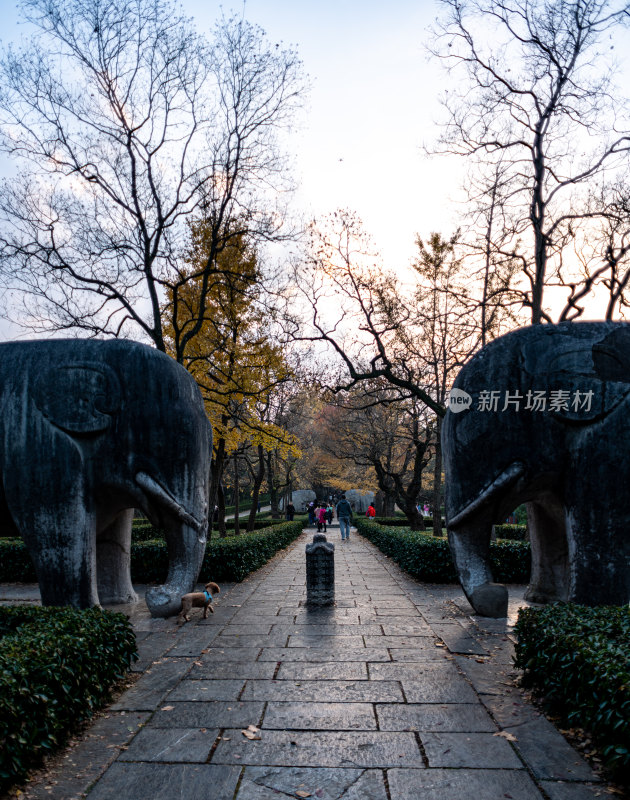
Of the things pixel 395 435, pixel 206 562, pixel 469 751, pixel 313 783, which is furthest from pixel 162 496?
pixel 395 435

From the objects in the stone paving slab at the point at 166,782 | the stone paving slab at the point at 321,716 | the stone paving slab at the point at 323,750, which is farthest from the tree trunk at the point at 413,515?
the stone paving slab at the point at 166,782

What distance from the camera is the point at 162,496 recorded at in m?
6.57

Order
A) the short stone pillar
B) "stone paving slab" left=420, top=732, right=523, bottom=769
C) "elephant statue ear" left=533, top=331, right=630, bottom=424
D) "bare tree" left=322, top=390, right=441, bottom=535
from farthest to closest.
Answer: "bare tree" left=322, top=390, right=441, bottom=535 < the short stone pillar < "elephant statue ear" left=533, top=331, right=630, bottom=424 < "stone paving slab" left=420, top=732, right=523, bottom=769

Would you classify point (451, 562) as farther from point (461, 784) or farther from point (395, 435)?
point (395, 435)

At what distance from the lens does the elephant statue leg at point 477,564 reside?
674cm

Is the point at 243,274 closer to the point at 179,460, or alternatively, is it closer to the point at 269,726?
the point at 179,460

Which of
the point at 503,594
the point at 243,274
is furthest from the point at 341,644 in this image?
the point at 243,274

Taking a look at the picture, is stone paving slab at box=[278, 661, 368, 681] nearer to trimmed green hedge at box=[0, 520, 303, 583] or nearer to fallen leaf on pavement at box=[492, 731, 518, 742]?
fallen leaf on pavement at box=[492, 731, 518, 742]

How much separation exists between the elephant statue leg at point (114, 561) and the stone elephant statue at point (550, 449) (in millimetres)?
4315

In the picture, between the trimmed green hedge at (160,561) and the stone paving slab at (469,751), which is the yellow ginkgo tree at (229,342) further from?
the stone paving slab at (469,751)

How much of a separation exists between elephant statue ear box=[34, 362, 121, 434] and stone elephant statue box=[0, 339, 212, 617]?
0.01m

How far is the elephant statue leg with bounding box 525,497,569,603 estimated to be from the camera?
7660 mm

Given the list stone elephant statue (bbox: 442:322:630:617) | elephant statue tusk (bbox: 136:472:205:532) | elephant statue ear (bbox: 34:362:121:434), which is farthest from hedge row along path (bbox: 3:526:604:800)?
elephant statue ear (bbox: 34:362:121:434)

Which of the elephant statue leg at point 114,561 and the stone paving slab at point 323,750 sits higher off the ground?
the elephant statue leg at point 114,561
